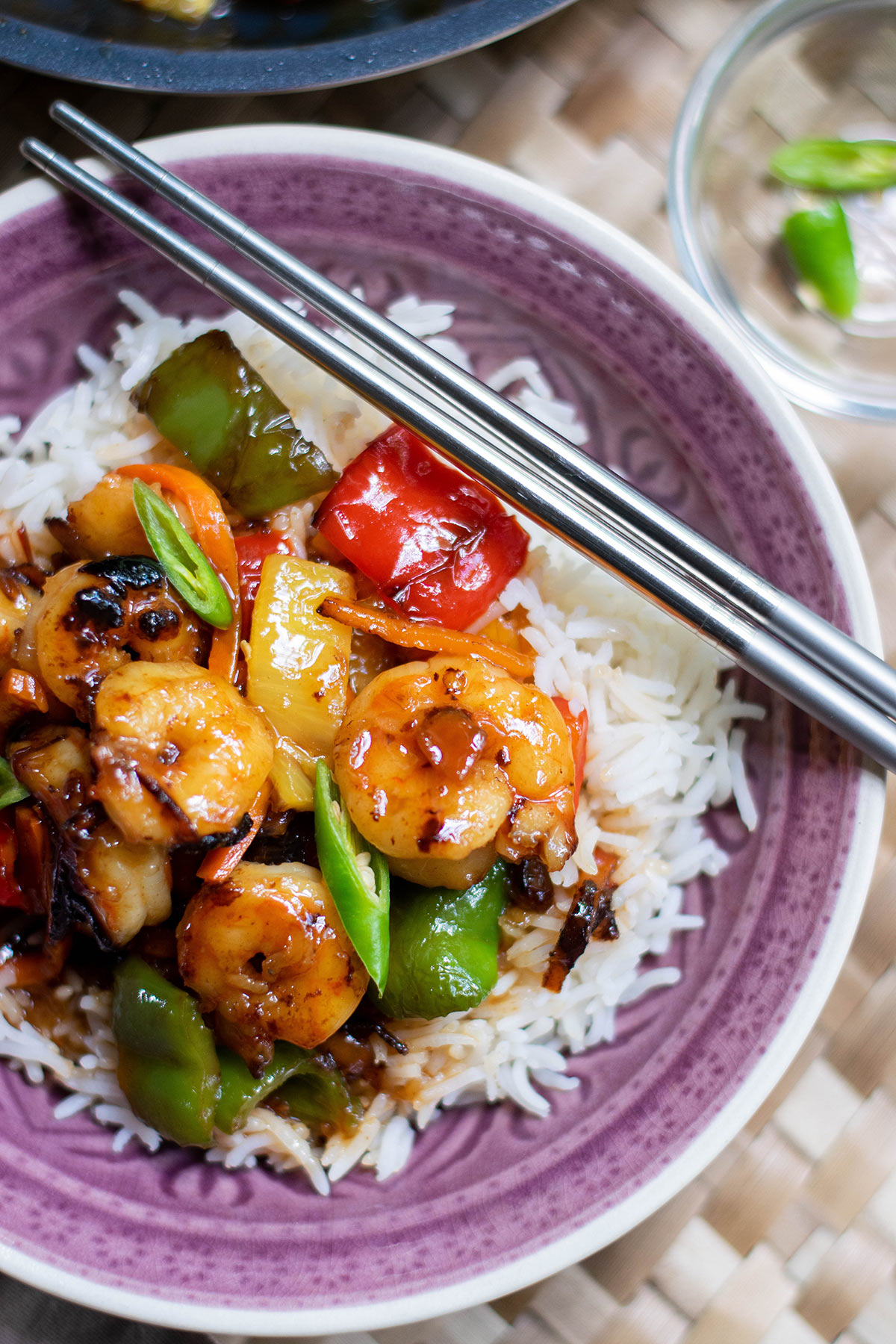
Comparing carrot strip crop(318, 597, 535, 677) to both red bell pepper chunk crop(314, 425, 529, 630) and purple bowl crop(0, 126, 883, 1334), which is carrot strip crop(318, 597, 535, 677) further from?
purple bowl crop(0, 126, 883, 1334)

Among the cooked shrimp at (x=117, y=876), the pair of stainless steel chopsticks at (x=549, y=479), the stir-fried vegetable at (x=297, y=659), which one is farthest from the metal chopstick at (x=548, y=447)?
the cooked shrimp at (x=117, y=876)

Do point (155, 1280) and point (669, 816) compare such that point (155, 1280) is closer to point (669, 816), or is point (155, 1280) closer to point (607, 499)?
point (669, 816)

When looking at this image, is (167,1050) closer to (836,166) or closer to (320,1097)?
(320,1097)

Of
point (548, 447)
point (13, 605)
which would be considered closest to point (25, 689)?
point (13, 605)

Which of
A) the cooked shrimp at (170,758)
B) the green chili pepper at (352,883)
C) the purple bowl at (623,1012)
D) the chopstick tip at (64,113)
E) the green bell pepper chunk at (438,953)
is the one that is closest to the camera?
the cooked shrimp at (170,758)

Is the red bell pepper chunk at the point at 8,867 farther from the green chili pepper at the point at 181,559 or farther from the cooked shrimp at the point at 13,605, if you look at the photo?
the green chili pepper at the point at 181,559

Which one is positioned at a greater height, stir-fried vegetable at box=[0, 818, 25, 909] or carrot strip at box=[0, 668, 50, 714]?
carrot strip at box=[0, 668, 50, 714]

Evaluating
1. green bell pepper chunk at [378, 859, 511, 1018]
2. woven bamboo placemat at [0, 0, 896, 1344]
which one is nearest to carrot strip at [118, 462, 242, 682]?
green bell pepper chunk at [378, 859, 511, 1018]

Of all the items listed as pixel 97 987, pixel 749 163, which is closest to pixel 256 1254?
pixel 97 987
